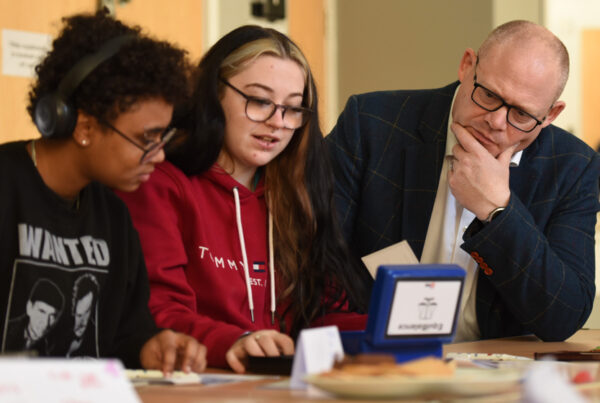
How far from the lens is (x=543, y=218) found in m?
1.92

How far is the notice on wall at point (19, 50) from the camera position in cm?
246

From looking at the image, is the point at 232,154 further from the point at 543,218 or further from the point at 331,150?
the point at 543,218

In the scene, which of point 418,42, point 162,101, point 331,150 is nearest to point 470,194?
point 331,150

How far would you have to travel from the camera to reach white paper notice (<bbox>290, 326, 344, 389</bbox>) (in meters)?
0.95

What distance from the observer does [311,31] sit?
3.88m

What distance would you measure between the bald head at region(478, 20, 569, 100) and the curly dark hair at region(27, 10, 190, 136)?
2.90 feet

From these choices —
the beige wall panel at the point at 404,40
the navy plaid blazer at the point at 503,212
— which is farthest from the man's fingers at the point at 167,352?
the beige wall panel at the point at 404,40

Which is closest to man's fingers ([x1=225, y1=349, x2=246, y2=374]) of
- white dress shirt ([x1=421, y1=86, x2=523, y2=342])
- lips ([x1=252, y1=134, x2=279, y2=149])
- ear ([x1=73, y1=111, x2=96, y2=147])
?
ear ([x1=73, y1=111, x2=96, y2=147])

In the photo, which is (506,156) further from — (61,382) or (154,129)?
(61,382)

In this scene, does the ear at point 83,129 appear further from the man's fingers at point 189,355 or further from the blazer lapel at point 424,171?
the blazer lapel at point 424,171

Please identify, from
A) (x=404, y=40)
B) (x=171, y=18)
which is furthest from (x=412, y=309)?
(x=404, y=40)

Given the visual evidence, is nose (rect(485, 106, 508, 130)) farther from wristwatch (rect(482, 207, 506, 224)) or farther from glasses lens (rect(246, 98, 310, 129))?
glasses lens (rect(246, 98, 310, 129))

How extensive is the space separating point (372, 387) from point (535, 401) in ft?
0.53

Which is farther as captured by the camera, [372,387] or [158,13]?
[158,13]
